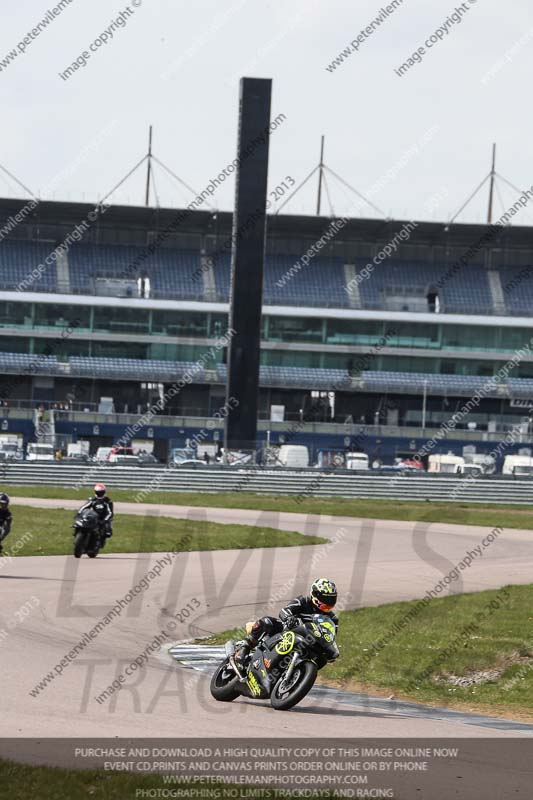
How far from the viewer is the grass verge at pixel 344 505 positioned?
45969mm

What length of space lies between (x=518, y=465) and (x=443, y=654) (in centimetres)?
5605

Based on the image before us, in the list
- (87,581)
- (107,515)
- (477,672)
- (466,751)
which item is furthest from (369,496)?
(466,751)

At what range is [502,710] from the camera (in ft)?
47.5

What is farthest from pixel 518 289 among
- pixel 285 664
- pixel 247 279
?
pixel 285 664

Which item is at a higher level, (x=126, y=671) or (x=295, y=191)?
(x=295, y=191)

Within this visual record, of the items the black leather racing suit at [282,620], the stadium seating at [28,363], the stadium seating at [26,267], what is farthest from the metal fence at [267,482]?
the black leather racing suit at [282,620]

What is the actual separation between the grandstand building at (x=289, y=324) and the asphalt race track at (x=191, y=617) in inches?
1753

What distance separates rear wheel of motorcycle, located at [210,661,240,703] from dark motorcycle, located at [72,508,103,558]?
1426cm

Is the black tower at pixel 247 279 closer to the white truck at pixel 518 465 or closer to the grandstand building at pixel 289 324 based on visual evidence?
the white truck at pixel 518 465

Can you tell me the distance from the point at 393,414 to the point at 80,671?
7323 centimetres

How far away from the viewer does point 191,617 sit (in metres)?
20.5

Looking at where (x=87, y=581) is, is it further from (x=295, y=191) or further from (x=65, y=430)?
(x=295, y=191)

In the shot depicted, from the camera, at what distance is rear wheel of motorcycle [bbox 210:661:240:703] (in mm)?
13094

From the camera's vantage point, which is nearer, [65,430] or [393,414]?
[65,430]
